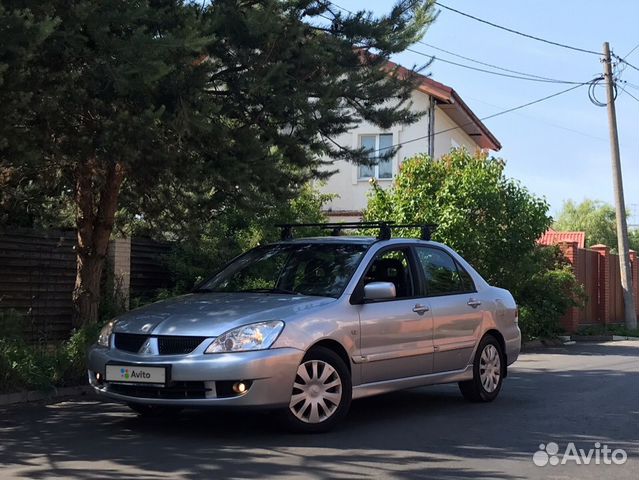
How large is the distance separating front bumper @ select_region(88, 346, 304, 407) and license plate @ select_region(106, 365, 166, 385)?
44 mm

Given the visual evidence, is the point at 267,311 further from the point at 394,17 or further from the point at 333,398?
the point at 394,17

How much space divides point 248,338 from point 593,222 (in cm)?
5010

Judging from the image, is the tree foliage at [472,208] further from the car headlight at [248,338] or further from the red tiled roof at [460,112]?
the car headlight at [248,338]

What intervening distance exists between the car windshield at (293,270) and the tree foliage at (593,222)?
46.3m

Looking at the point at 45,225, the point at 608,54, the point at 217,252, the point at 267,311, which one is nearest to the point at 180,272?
the point at 217,252

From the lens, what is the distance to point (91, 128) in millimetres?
8469

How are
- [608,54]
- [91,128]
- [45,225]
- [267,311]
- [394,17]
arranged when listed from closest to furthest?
[267,311]
[91,128]
[394,17]
[45,225]
[608,54]

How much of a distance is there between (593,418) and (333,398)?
2870 millimetres

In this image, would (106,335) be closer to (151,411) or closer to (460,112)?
(151,411)

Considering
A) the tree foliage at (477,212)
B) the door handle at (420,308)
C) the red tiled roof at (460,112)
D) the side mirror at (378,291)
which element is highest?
the red tiled roof at (460,112)

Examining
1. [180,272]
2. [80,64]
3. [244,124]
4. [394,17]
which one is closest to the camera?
[80,64]

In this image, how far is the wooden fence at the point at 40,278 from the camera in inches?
478

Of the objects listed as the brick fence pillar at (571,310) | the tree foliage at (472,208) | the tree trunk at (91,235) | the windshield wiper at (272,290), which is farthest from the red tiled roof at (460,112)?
the windshield wiper at (272,290)

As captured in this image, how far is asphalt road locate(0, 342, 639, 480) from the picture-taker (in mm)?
5758
